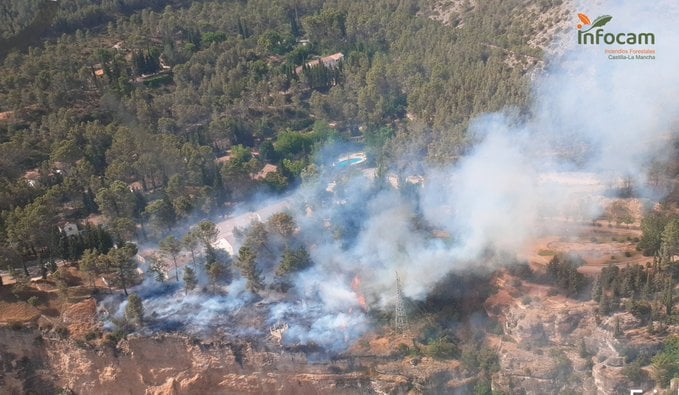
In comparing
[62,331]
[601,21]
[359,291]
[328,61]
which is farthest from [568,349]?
[328,61]

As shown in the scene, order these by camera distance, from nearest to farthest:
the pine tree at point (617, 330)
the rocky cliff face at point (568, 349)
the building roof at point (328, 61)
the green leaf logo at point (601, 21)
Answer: the rocky cliff face at point (568, 349), the pine tree at point (617, 330), the green leaf logo at point (601, 21), the building roof at point (328, 61)

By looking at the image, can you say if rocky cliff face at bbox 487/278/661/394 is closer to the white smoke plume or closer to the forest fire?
the white smoke plume

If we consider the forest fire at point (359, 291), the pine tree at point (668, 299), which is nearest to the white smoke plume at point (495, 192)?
the forest fire at point (359, 291)

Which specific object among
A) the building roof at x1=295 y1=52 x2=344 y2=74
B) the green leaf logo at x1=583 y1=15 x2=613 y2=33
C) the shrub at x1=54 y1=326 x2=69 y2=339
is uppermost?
the green leaf logo at x1=583 y1=15 x2=613 y2=33

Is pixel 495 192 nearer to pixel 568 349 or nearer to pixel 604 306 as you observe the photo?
Answer: pixel 604 306

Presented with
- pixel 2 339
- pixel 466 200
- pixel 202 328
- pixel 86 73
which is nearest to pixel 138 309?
pixel 202 328

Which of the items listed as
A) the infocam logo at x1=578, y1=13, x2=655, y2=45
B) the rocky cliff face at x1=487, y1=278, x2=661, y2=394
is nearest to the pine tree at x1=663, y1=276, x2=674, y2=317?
the rocky cliff face at x1=487, y1=278, x2=661, y2=394

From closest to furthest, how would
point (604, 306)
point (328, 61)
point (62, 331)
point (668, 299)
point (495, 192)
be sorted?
Answer: point (668, 299)
point (604, 306)
point (62, 331)
point (495, 192)
point (328, 61)

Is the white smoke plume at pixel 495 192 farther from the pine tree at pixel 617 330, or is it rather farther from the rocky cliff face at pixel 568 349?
the pine tree at pixel 617 330
